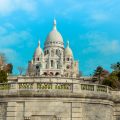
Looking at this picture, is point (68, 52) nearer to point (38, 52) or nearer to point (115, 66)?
point (38, 52)

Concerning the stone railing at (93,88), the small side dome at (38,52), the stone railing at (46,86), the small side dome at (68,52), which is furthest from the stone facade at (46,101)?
the small side dome at (68,52)

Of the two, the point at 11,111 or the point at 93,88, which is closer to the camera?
the point at 11,111

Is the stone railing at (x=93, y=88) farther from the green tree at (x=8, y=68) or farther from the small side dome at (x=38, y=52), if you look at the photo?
the small side dome at (x=38, y=52)

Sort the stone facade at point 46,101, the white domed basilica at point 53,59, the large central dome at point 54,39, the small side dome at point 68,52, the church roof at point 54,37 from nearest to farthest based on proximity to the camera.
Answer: the stone facade at point 46,101
the white domed basilica at point 53,59
the large central dome at point 54,39
the church roof at point 54,37
the small side dome at point 68,52

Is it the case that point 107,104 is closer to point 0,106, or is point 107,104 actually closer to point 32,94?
point 32,94

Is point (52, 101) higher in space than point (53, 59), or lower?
lower

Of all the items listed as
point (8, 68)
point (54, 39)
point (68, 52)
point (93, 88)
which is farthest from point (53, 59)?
point (93, 88)

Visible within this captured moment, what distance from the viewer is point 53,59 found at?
13488cm

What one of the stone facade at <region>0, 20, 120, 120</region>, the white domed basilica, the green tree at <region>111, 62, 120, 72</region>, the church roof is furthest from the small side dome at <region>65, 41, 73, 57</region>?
the stone facade at <region>0, 20, 120, 120</region>

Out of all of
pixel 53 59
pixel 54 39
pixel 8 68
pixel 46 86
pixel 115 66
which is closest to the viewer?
pixel 46 86

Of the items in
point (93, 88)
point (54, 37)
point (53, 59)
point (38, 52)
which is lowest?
point (93, 88)

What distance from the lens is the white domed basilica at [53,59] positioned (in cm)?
12962

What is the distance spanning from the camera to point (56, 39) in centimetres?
13638

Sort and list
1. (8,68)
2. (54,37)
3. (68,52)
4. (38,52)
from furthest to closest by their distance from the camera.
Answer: (68,52) → (54,37) → (38,52) → (8,68)
